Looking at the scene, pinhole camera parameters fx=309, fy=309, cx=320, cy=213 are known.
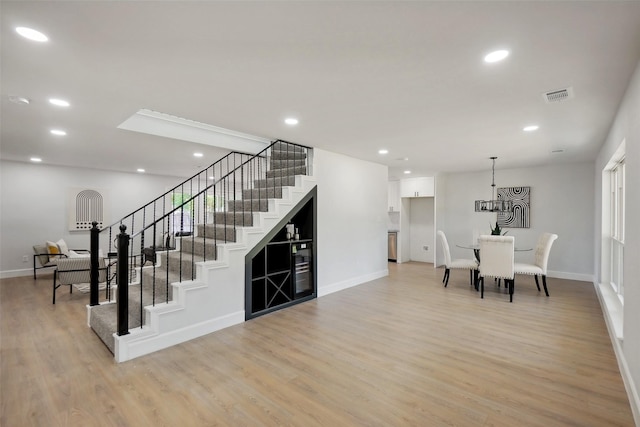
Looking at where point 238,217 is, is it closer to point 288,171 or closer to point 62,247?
point 288,171

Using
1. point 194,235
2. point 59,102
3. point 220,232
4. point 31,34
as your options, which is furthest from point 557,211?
point 59,102

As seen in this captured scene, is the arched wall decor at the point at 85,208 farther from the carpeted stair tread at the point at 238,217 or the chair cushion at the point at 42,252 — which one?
the carpeted stair tread at the point at 238,217

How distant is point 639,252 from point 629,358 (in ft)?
3.13

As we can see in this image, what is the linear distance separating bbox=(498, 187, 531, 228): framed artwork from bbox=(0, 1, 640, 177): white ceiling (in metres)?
3.02

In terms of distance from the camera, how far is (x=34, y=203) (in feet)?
22.8

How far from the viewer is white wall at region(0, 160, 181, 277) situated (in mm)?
6637

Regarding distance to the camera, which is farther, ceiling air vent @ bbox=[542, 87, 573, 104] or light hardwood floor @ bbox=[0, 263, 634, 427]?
ceiling air vent @ bbox=[542, 87, 573, 104]

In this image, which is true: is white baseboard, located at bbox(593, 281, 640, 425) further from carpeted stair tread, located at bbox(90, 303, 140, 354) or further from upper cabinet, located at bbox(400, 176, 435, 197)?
upper cabinet, located at bbox(400, 176, 435, 197)

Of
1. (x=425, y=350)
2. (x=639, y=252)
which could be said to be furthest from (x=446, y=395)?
(x=639, y=252)

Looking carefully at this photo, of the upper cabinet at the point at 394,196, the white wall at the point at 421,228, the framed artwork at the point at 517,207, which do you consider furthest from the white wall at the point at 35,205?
the framed artwork at the point at 517,207

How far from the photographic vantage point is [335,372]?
2701 mm

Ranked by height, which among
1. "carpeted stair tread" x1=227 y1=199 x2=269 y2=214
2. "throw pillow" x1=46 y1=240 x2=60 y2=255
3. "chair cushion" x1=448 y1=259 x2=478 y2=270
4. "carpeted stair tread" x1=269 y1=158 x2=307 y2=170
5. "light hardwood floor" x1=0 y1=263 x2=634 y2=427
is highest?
"carpeted stair tread" x1=269 y1=158 x2=307 y2=170

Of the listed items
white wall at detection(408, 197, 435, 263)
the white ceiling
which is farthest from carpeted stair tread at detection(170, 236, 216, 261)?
white wall at detection(408, 197, 435, 263)

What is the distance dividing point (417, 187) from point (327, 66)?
6.89 m
